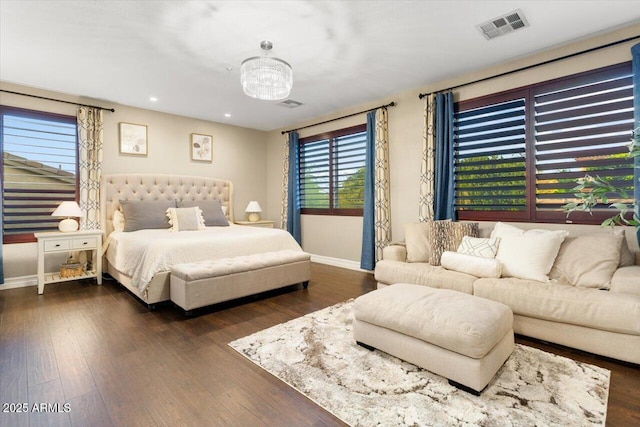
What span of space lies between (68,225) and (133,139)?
1592mm

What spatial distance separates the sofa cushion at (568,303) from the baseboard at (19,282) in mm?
5330

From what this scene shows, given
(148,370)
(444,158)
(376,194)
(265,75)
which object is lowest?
(148,370)

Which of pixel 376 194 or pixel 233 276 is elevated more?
pixel 376 194

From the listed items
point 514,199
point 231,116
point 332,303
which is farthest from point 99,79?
point 514,199

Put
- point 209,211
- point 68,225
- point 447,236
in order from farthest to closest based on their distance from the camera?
point 209,211
point 68,225
point 447,236

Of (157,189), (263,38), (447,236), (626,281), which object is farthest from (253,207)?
(626,281)

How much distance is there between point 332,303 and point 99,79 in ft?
12.7

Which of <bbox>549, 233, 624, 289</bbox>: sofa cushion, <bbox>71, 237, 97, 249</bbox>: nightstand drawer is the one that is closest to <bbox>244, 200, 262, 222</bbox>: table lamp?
<bbox>71, 237, 97, 249</bbox>: nightstand drawer

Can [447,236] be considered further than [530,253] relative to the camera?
Yes

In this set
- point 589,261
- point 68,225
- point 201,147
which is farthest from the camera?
point 201,147

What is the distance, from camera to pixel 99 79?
3.77 metres

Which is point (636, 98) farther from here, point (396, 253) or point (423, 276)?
point (396, 253)

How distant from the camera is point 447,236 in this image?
11.0ft

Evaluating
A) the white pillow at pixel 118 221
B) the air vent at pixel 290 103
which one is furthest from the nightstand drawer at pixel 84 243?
the air vent at pixel 290 103
